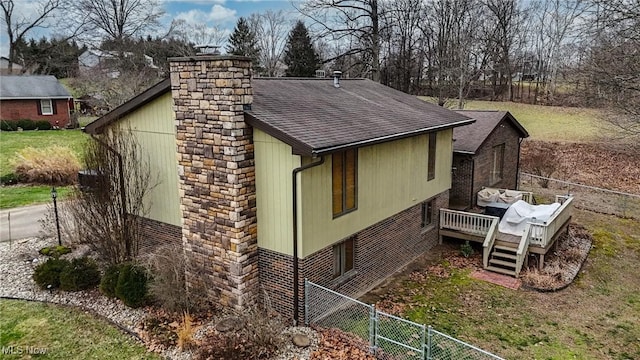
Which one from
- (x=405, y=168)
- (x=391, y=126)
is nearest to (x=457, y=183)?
(x=405, y=168)

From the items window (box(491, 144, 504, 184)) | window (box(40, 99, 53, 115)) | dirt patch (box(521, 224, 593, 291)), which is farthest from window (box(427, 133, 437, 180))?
window (box(40, 99, 53, 115))

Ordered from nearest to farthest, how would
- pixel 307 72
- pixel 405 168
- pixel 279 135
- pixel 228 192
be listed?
pixel 279 135, pixel 228 192, pixel 405 168, pixel 307 72

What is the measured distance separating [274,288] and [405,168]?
18.0 feet

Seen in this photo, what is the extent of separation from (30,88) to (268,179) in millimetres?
35318

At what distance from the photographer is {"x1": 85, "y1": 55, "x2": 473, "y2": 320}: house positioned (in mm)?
9461

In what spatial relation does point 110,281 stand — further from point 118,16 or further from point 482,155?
point 118,16

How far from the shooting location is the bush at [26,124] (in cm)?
3445

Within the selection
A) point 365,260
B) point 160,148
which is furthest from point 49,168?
point 365,260

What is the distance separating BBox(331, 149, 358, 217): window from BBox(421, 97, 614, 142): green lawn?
26.0 m

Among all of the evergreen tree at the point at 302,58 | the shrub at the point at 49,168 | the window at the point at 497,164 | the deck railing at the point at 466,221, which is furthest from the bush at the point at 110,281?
the evergreen tree at the point at 302,58

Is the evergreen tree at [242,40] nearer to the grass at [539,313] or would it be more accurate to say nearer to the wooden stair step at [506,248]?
the wooden stair step at [506,248]

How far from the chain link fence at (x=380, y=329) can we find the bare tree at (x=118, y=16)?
1563 inches

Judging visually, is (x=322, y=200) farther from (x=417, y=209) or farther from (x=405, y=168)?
(x=417, y=209)

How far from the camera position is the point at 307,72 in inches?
1618
